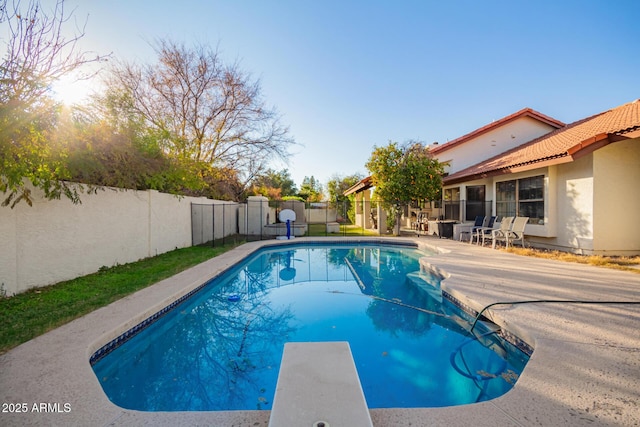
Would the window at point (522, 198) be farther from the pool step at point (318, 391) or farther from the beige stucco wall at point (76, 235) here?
the beige stucco wall at point (76, 235)

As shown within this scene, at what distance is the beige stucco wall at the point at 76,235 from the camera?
485 centimetres

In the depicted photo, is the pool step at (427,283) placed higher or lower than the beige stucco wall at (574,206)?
lower

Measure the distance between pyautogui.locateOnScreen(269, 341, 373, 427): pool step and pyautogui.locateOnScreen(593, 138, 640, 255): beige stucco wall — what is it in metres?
9.15

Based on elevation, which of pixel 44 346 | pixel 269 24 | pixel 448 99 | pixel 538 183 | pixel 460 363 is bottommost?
pixel 460 363

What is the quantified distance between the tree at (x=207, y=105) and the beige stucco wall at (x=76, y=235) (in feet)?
20.4

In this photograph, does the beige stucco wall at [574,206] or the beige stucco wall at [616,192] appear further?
the beige stucco wall at [574,206]

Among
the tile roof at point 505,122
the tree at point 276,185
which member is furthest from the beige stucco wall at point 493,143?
the tree at point 276,185

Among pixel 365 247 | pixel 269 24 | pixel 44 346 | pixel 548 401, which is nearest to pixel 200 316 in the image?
pixel 44 346

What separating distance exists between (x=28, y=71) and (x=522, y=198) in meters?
13.2

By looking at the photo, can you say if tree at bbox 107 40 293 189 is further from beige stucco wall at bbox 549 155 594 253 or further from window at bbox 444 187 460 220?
beige stucco wall at bbox 549 155 594 253

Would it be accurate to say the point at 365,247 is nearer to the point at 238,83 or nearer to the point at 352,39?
the point at 352,39

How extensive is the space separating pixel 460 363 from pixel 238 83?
1737 cm

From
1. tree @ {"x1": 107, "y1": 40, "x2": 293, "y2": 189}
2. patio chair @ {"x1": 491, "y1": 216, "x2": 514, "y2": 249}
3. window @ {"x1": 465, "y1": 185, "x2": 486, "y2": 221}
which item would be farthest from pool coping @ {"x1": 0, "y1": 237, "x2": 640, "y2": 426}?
tree @ {"x1": 107, "y1": 40, "x2": 293, "y2": 189}

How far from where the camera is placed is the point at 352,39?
11.6m
